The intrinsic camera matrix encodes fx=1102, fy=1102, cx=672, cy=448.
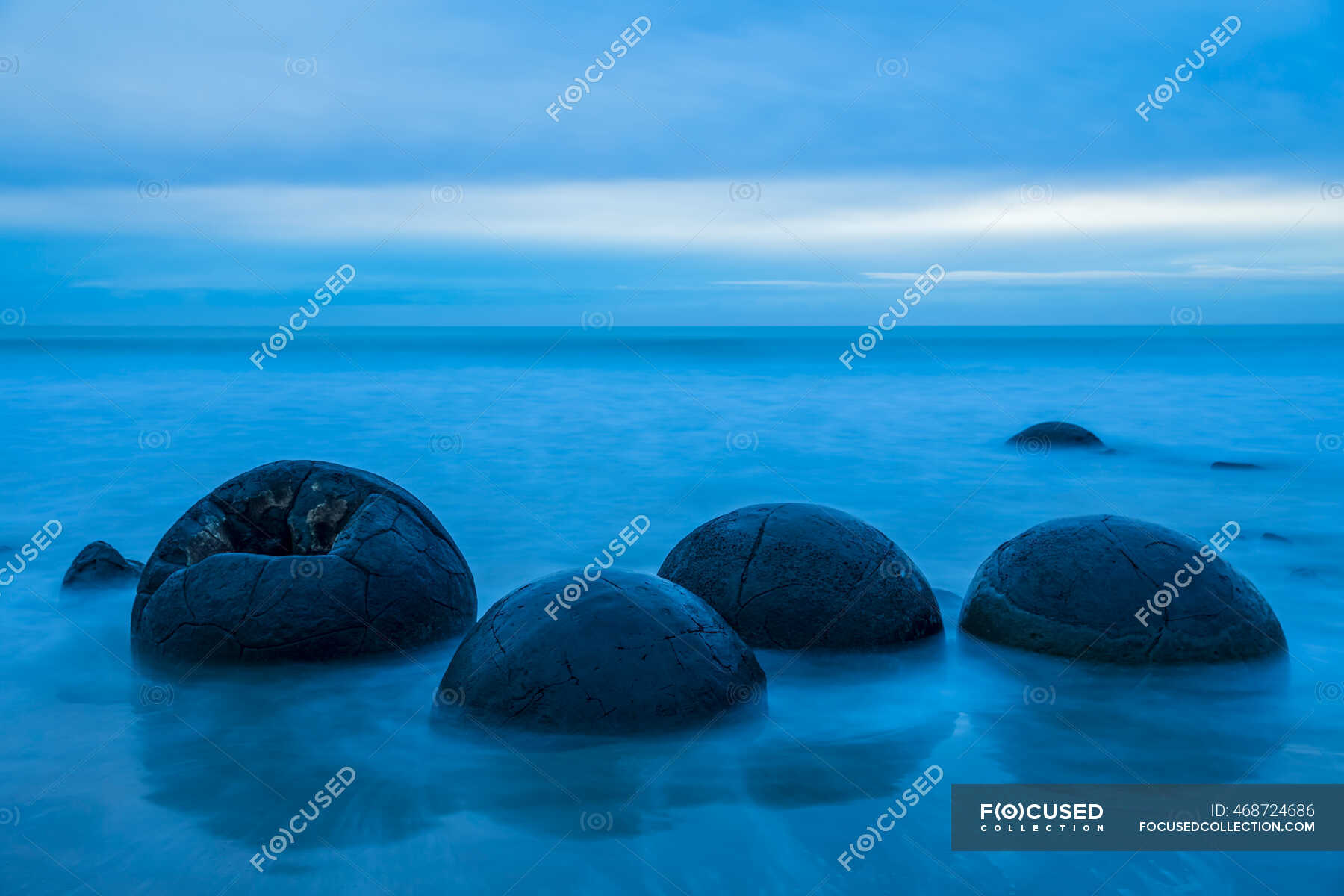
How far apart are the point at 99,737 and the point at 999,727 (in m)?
4.42

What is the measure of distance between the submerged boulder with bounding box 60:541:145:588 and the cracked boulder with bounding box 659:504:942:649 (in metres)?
4.61

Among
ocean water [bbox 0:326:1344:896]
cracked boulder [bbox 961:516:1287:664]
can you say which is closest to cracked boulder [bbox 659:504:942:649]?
ocean water [bbox 0:326:1344:896]

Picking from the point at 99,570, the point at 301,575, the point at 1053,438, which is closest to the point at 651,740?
the point at 301,575

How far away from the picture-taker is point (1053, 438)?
17531mm

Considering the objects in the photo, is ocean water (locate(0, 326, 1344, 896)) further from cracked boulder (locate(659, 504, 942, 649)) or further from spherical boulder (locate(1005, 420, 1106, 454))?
spherical boulder (locate(1005, 420, 1106, 454))

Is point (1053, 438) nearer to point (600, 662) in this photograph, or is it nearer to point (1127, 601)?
point (1127, 601)

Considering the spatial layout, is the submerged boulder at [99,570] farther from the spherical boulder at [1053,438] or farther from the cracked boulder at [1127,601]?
the spherical boulder at [1053,438]

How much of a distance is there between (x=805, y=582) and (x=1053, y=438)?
12.5 metres

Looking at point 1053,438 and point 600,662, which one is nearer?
point 600,662

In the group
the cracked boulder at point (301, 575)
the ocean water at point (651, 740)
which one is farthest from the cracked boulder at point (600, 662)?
the cracked boulder at point (301, 575)

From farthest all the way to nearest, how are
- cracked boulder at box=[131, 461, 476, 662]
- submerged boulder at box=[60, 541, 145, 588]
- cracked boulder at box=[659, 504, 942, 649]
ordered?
submerged boulder at box=[60, 541, 145, 588] < cracked boulder at box=[659, 504, 942, 649] < cracked boulder at box=[131, 461, 476, 662]

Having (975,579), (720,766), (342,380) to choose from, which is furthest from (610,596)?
(342,380)

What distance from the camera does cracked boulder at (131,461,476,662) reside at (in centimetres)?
600

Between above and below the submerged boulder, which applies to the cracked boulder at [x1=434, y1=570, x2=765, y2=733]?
above
